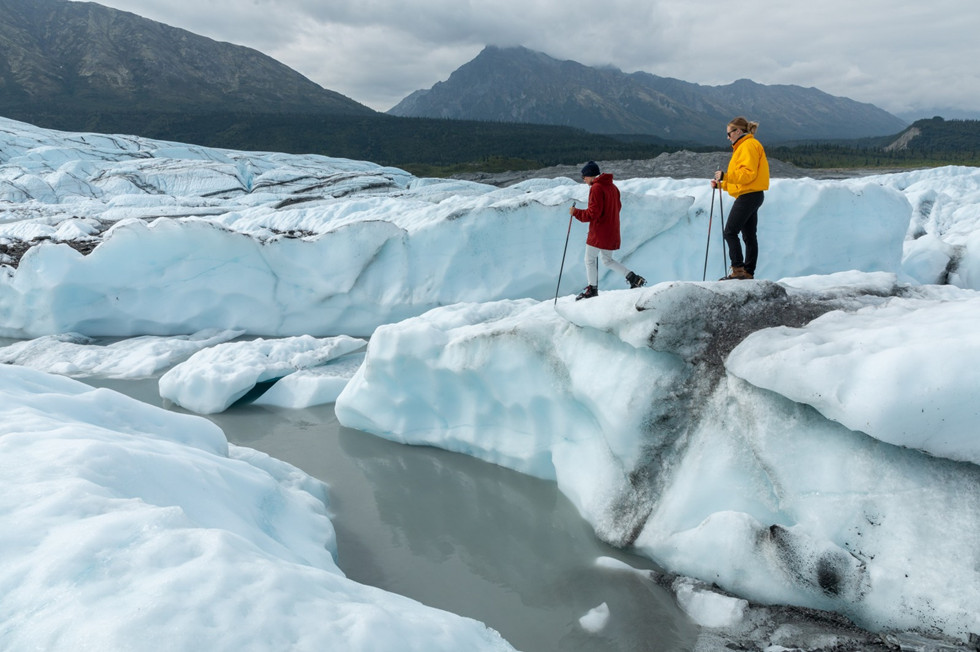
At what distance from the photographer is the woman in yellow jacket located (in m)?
4.90

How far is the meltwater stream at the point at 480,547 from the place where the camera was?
145 inches

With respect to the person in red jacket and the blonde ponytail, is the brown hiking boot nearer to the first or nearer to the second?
the person in red jacket

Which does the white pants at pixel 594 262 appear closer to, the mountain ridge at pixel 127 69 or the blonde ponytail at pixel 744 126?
the blonde ponytail at pixel 744 126

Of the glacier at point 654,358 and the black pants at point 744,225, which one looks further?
the black pants at point 744,225

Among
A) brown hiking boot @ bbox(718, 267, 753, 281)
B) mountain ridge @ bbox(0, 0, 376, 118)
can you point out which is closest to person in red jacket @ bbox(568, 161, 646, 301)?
brown hiking boot @ bbox(718, 267, 753, 281)

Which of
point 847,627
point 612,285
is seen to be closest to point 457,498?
point 847,627

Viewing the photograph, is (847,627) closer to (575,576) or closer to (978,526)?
(978,526)

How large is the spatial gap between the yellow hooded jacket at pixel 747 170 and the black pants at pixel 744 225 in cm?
8

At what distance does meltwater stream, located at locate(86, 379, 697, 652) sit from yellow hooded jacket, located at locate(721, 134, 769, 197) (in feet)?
9.86

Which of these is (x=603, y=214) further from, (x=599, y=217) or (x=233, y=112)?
(x=233, y=112)

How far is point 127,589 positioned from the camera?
7.37ft

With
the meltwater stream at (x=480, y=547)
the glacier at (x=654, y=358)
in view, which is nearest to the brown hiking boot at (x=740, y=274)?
the glacier at (x=654, y=358)

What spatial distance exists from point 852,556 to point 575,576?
1696 mm

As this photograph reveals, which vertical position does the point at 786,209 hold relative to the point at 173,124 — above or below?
below
